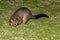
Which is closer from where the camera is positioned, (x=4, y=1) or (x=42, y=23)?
(x=42, y=23)

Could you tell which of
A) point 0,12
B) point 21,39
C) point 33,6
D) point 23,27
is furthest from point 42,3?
point 21,39

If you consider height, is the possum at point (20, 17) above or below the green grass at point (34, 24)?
above

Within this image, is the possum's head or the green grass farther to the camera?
the possum's head

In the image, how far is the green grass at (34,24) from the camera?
4.54 meters

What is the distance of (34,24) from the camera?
5066 mm

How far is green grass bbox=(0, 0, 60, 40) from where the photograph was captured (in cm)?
454

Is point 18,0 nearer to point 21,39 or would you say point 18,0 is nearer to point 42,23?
point 42,23

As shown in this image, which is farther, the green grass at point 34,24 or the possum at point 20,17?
the possum at point 20,17

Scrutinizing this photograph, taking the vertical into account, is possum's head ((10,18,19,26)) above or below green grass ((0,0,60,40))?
above

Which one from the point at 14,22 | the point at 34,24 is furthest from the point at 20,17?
the point at 34,24

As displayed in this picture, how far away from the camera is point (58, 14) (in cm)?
575

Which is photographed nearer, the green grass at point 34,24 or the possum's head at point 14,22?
the green grass at point 34,24

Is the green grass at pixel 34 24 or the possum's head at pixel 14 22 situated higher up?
the possum's head at pixel 14 22

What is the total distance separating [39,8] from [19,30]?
1587 millimetres
